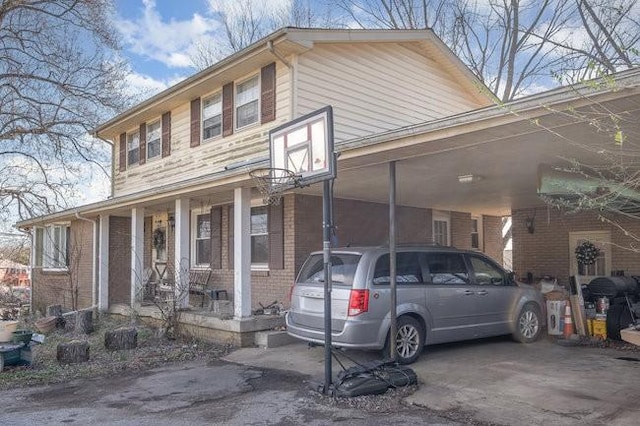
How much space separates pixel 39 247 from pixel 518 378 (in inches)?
699

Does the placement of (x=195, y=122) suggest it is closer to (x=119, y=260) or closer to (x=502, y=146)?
(x=119, y=260)

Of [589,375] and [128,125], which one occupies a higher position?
[128,125]

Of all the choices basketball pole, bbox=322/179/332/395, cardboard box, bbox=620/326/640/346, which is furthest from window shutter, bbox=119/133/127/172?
cardboard box, bbox=620/326/640/346

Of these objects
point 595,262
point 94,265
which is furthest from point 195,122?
point 595,262

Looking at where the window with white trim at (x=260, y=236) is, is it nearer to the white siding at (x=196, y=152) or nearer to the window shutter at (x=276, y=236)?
the window shutter at (x=276, y=236)

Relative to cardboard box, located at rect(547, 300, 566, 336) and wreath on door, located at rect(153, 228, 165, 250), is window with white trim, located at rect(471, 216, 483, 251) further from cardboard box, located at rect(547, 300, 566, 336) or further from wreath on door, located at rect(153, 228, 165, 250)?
wreath on door, located at rect(153, 228, 165, 250)

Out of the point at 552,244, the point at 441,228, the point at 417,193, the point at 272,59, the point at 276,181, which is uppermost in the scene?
the point at 272,59

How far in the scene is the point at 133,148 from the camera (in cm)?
1683

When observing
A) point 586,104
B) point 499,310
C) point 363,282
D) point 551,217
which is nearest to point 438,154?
point 363,282

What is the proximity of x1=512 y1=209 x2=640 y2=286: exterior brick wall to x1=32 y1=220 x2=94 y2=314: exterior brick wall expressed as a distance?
11.7 metres

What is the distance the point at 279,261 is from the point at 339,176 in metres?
2.87

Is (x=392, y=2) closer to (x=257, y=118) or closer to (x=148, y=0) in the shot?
(x=148, y=0)

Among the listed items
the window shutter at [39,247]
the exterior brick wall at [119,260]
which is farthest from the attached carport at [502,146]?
the window shutter at [39,247]

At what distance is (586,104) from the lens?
192 inches
